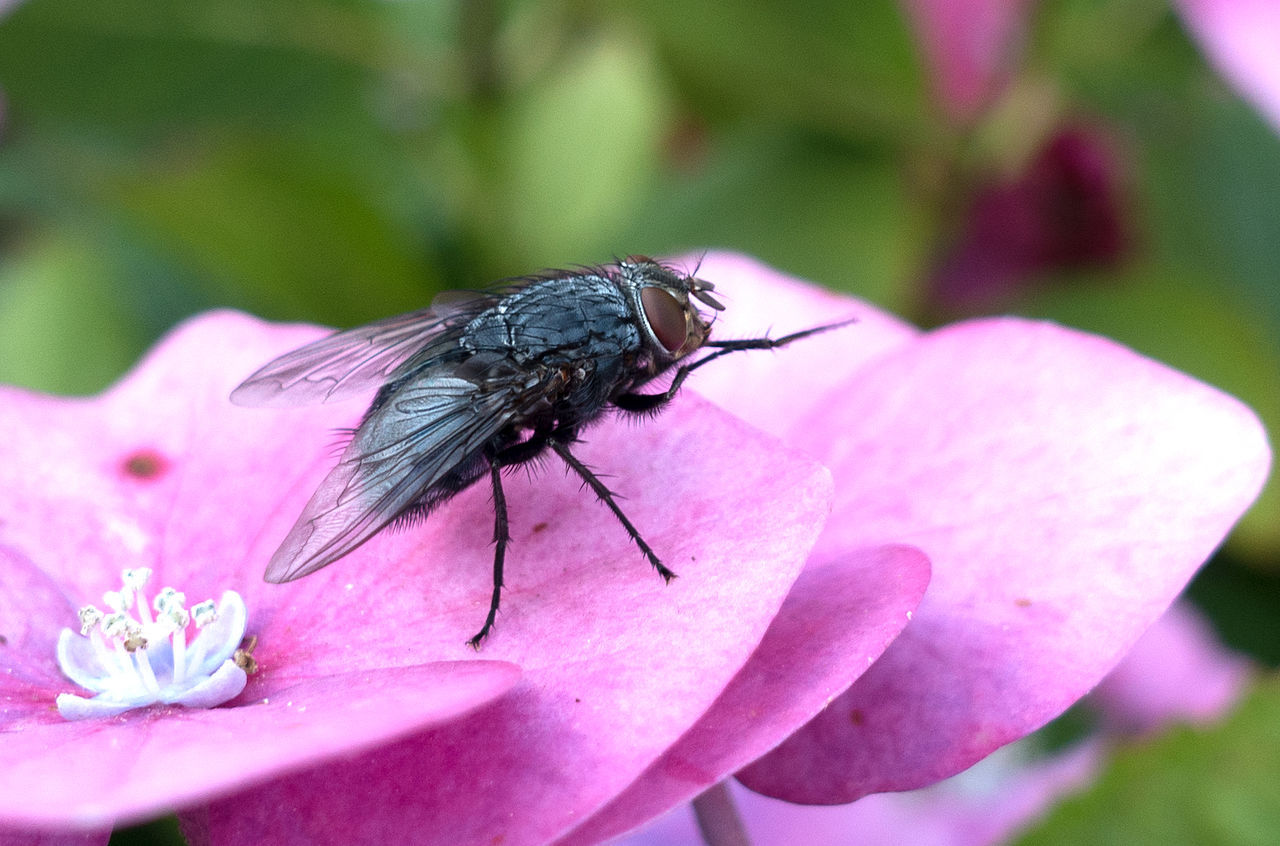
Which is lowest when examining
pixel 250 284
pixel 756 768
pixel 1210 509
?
pixel 250 284

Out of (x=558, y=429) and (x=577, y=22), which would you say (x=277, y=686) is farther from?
(x=577, y=22)

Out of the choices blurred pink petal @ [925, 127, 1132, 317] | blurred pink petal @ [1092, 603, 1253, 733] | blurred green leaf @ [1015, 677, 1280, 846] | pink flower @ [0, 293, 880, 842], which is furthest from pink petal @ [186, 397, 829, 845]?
blurred pink petal @ [925, 127, 1132, 317]

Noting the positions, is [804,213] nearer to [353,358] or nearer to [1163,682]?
[1163,682]

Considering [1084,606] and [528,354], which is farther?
[528,354]

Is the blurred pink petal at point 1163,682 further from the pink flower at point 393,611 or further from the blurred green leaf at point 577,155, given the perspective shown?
the blurred green leaf at point 577,155

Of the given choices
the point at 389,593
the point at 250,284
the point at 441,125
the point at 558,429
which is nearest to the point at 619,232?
the point at 441,125

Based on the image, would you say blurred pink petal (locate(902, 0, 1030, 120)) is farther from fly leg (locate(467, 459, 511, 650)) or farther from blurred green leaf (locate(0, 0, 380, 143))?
fly leg (locate(467, 459, 511, 650))

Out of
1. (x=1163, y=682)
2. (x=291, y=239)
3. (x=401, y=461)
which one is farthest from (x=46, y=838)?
(x=291, y=239)

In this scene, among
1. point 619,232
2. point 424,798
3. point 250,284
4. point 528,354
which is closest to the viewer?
point 424,798
